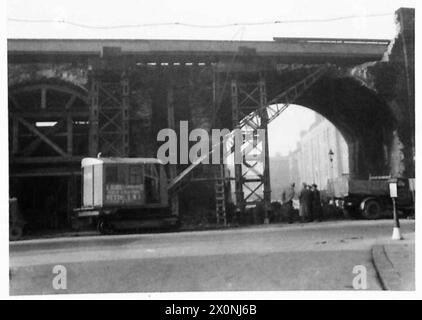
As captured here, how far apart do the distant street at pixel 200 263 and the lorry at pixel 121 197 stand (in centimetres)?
207

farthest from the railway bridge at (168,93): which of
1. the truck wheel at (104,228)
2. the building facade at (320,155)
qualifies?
the building facade at (320,155)

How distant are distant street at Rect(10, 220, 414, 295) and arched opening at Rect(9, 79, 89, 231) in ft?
18.9

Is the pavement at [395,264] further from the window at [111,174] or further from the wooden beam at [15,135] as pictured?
the wooden beam at [15,135]

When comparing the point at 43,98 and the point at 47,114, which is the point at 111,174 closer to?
the point at 47,114

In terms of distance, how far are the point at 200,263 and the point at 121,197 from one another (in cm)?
646

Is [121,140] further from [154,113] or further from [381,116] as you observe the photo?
[381,116]

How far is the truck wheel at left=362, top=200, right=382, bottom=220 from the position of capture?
1625 centimetres

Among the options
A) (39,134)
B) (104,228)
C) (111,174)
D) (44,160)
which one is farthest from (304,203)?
(39,134)

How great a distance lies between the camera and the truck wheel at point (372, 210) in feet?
Result: 53.3

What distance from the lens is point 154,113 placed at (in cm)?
1673

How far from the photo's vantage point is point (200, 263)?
7.46m

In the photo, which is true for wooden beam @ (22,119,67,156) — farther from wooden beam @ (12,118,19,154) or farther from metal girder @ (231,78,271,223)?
metal girder @ (231,78,271,223)
